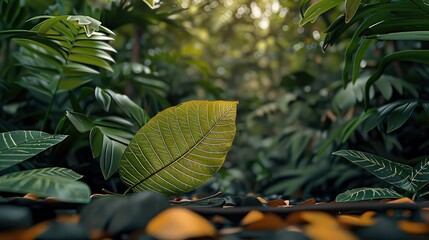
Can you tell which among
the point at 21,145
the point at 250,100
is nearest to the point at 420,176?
the point at 21,145

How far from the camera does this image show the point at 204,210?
0.59 metres

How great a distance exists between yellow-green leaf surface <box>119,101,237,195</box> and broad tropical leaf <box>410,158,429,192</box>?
13.6 inches

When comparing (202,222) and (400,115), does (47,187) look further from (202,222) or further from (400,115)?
(400,115)

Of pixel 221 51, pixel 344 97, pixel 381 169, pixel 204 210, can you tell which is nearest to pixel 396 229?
pixel 204 210

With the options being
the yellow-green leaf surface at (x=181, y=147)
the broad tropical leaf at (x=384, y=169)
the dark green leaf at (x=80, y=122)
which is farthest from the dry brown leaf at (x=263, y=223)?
the dark green leaf at (x=80, y=122)

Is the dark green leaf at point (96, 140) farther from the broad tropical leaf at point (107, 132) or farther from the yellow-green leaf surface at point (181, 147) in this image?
the yellow-green leaf surface at point (181, 147)

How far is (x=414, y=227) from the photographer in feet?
1.46

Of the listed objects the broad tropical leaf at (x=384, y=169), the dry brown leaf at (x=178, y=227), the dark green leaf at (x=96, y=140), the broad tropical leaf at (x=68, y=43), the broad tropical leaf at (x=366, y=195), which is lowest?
the broad tropical leaf at (x=366, y=195)

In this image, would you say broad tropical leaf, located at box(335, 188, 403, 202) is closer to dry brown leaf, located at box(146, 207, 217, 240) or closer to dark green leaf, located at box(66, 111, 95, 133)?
dry brown leaf, located at box(146, 207, 217, 240)

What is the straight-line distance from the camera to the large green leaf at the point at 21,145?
640mm

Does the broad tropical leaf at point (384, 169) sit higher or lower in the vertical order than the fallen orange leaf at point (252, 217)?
lower

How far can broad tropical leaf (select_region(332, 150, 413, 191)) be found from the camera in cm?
77

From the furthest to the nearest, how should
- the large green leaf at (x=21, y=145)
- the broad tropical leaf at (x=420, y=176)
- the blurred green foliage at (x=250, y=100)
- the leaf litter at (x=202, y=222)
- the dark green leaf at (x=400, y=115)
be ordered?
the blurred green foliage at (x=250, y=100) < the dark green leaf at (x=400, y=115) < the broad tropical leaf at (x=420, y=176) < the large green leaf at (x=21, y=145) < the leaf litter at (x=202, y=222)

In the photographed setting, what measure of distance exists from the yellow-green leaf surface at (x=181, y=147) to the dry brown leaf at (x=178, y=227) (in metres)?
0.27
